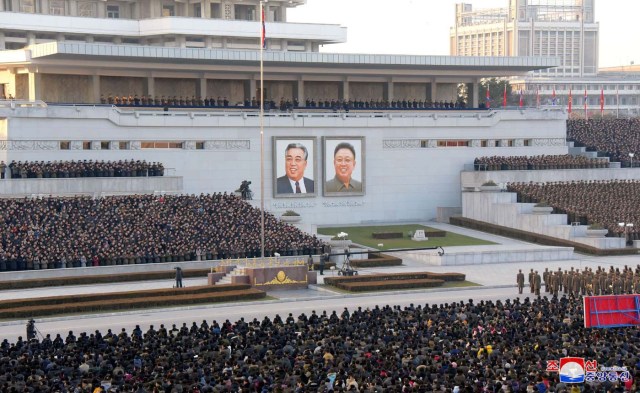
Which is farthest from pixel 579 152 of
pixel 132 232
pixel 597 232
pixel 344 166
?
pixel 132 232

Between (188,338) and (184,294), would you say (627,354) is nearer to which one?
(188,338)

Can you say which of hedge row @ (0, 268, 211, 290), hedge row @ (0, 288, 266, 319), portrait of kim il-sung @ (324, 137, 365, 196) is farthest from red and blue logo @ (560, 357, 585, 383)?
portrait of kim il-sung @ (324, 137, 365, 196)

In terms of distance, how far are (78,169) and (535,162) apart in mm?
31880

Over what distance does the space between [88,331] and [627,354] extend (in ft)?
69.1

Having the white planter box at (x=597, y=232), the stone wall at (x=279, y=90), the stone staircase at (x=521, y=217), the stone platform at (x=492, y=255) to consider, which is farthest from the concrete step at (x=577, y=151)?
the stone platform at (x=492, y=255)

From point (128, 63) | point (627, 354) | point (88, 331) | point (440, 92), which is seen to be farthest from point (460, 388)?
point (440, 92)

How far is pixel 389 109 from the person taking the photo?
84.4 m

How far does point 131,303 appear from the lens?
49656 millimetres

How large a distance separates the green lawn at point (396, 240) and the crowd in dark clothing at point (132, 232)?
6.29 m

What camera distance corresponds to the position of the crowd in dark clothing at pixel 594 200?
71.7 metres

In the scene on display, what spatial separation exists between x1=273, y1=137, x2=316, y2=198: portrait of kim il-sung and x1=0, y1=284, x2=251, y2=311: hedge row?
865 inches

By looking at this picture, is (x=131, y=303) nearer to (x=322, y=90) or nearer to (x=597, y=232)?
(x=597, y=232)

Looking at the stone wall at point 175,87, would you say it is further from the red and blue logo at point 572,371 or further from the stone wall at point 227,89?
the red and blue logo at point 572,371

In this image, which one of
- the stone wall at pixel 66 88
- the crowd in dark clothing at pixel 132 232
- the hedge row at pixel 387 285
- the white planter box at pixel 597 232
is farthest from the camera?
the stone wall at pixel 66 88
